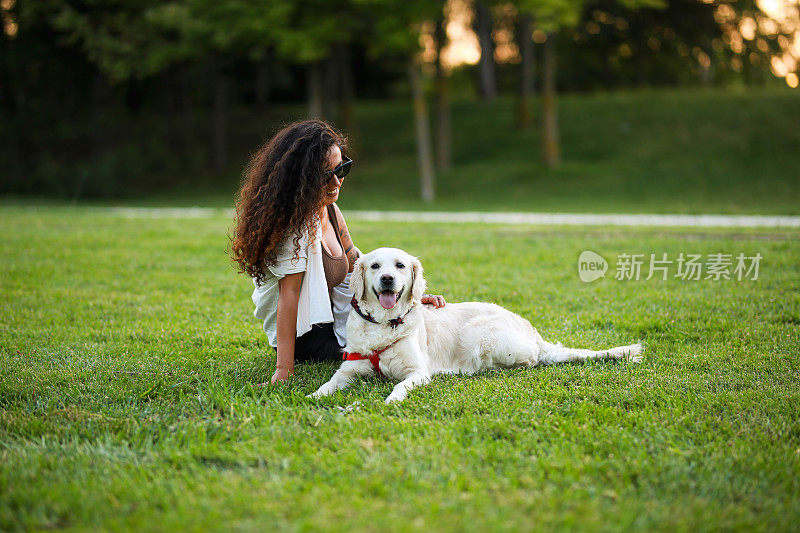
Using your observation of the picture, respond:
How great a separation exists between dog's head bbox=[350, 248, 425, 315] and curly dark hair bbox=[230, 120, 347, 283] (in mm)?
485

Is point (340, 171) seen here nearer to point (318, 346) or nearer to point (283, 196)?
point (283, 196)

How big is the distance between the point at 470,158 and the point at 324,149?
80.0 ft

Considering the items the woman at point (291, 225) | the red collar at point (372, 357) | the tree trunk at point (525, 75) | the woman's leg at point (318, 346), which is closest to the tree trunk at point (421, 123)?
the tree trunk at point (525, 75)

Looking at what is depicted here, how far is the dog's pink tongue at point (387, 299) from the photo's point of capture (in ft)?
14.7

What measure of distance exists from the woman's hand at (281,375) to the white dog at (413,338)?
0.39 m

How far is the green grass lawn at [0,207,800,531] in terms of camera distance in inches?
113

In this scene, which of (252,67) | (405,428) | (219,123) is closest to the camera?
(405,428)

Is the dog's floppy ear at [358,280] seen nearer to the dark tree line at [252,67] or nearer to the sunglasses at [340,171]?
the sunglasses at [340,171]

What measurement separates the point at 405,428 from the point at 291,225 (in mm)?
1737

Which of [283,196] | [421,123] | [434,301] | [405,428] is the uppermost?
[421,123]

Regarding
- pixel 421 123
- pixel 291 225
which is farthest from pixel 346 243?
pixel 421 123

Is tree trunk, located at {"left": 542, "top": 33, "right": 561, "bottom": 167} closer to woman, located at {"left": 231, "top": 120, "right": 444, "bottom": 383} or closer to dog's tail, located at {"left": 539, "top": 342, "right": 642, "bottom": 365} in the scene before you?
dog's tail, located at {"left": 539, "top": 342, "right": 642, "bottom": 365}

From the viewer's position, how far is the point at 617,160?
25.0m

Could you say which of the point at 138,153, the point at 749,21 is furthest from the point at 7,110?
the point at 749,21
